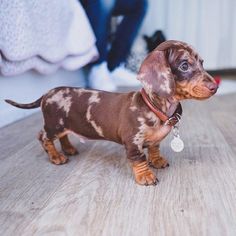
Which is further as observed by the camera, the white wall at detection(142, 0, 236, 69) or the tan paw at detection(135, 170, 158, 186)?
the white wall at detection(142, 0, 236, 69)

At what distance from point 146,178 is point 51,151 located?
292 millimetres

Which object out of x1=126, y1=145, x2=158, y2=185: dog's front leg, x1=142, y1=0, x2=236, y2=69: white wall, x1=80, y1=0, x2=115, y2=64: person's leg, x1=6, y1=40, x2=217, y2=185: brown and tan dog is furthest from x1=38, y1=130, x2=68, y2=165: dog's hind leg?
x1=142, y1=0, x2=236, y2=69: white wall

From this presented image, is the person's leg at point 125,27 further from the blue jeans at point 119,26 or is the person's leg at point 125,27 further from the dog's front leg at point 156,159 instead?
the dog's front leg at point 156,159

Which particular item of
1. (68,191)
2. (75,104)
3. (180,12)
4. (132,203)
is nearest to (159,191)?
(132,203)

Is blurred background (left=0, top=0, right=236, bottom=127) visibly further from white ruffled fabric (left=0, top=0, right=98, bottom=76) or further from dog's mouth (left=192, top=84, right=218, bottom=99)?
dog's mouth (left=192, top=84, right=218, bottom=99)

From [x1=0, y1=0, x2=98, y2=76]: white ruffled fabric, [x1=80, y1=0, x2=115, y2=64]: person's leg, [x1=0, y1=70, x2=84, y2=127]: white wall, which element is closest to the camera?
[x1=0, y1=0, x2=98, y2=76]: white ruffled fabric

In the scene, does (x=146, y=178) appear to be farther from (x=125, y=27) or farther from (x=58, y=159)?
(x=125, y=27)

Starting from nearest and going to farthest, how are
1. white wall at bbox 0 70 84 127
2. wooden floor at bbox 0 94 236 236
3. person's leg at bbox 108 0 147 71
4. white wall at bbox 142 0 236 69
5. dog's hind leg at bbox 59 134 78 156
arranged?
1. wooden floor at bbox 0 94 236 236
2. dog's hind leg at bbox 59 134 78 156
3. white wall at bbox 0 70 84 127
4. person's leg at bbox 108 0 147 71
5. white wall at bbox 142 0 236 69

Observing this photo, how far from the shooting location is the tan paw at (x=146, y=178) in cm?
77

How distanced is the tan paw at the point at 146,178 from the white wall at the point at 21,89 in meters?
0.74

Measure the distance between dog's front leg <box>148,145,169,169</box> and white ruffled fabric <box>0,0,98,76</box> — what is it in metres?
0.63

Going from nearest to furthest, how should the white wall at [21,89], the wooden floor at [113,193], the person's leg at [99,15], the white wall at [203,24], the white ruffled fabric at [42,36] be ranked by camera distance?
the wooden floor at [113,193]
the white ruffled fabric at [42,36]
the white wall at [21,89]
the person's leg at [99,15]
the white wall at [203,24]

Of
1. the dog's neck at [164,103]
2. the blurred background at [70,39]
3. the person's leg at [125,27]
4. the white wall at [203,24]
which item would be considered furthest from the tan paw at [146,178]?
the white wall at [203,24]

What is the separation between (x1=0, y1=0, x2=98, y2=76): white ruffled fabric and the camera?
1.20 metres
